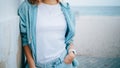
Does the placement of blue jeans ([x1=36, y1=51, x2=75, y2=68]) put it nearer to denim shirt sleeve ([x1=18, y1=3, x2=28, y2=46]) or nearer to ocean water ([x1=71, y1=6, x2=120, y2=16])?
denim shirt sleeve ([x1=18, y1=3, x2=28, y2=46])

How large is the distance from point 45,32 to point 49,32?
0.02m

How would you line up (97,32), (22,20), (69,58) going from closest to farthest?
(22,20), (69,58), (97,32)

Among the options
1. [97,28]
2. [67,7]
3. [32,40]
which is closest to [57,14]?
[67,7]

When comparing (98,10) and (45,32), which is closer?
(45,32)

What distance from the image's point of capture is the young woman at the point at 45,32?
3.34ft

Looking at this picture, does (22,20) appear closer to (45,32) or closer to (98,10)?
(45,32)

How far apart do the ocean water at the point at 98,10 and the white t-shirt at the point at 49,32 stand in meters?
2.41

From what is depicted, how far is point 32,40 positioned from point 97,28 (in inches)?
107

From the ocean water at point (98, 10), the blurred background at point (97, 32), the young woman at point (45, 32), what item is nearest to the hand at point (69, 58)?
the young woman at point (45, 32)

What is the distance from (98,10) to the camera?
11.9ft

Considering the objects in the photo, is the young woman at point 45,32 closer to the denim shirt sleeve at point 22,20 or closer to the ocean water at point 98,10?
the denim shirt sleeve at point 22,20

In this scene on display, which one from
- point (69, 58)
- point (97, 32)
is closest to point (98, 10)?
point (97, 32)

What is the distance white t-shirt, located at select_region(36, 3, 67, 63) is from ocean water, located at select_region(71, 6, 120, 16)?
2.41 metres

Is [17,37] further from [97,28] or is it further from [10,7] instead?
[97,28]
